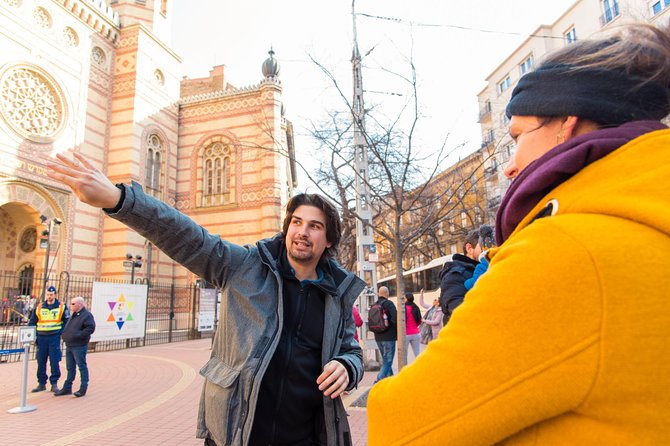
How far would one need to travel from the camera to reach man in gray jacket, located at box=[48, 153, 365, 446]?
192 cm

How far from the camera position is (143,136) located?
73.8 feet

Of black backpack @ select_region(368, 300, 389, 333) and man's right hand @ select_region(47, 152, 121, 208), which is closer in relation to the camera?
man's right hand @ select_region(47, 152, 121, 208)

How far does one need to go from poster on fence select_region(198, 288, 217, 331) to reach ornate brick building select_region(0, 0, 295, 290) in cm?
503

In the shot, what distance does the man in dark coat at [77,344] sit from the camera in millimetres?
8109

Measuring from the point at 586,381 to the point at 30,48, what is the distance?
2385cm

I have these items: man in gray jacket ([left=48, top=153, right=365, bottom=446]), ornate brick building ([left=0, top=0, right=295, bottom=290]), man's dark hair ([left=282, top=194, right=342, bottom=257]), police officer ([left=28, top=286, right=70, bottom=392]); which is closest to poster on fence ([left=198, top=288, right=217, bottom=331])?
ornate brick building ([left=0, top=0, right=295, bottom=290])

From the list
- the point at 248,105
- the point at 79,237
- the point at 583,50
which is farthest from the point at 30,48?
the point at 583,50

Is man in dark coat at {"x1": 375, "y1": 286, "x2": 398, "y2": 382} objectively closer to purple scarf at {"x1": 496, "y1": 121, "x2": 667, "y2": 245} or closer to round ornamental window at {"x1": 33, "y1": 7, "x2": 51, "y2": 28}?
purple scarf at {"x1": 496, "y1": 121, "x2": 667, "y2": 245}


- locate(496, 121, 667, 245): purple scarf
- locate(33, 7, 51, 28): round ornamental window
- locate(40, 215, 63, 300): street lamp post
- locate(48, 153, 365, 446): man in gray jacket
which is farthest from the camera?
locate(33, 7, 51, 28): round ornamental window

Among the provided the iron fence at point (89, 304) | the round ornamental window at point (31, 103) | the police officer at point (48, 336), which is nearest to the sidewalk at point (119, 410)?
the police officer at point (48, 336)

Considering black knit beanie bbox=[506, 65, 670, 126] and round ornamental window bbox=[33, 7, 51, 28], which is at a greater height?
round ornamental window bbox=[33, 7, 51, 28]

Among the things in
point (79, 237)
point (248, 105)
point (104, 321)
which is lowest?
point (104, 321)

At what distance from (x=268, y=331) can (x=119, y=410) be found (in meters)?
6.35

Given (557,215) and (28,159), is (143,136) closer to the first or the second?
(28,159)
